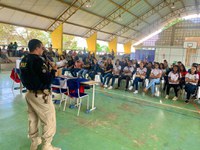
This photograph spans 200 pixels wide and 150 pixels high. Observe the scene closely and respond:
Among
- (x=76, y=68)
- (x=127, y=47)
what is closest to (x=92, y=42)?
(x=127, y=47)

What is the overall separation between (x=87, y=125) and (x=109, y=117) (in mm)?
565

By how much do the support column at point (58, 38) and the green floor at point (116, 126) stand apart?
957cm

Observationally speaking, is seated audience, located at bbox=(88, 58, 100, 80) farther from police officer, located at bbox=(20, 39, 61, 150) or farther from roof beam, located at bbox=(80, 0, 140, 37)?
roof beam, located at bbox=(80, 0, 140, 37)

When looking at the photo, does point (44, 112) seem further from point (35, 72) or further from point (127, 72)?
point (127, 72)

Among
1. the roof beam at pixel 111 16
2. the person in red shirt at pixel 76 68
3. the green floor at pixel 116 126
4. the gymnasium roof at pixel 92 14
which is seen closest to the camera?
the green floor at pixel 116 126

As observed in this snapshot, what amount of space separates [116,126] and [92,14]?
11.7m

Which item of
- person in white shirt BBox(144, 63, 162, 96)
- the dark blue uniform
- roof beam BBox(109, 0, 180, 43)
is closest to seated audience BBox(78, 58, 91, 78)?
person in white shirt BBox(144, 63, 162, 96)

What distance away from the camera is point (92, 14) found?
42.6 feet

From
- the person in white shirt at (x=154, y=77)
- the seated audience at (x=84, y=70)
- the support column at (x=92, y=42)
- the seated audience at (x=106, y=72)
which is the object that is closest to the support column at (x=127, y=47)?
the support column at (x=92, y=42)

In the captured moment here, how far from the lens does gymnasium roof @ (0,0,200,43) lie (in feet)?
33.6

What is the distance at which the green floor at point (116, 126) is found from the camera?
224cm

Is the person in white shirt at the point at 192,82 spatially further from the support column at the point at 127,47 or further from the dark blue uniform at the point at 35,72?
the support column at the point at 127,47

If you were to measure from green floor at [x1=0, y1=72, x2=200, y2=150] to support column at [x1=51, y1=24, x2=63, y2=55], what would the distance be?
31.4 ft

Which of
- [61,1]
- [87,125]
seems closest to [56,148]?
[87,125]
